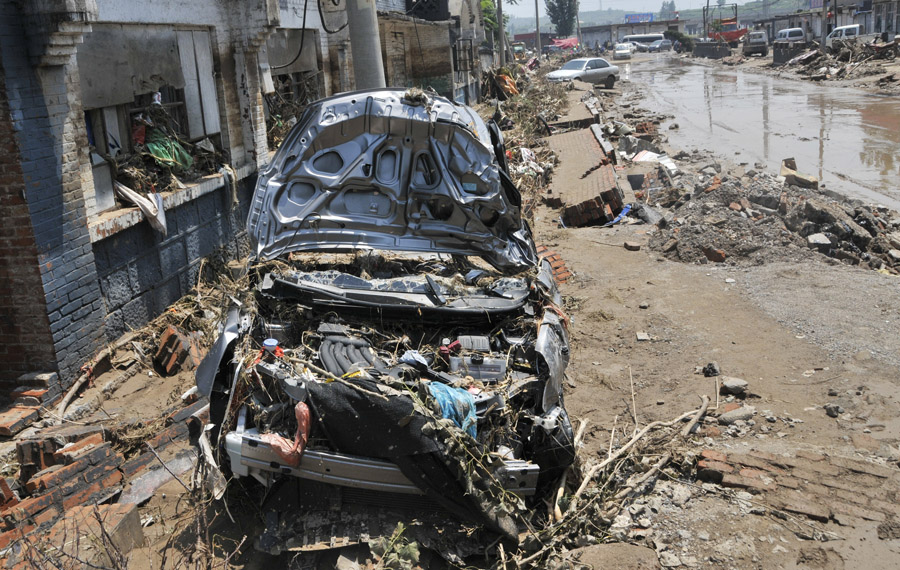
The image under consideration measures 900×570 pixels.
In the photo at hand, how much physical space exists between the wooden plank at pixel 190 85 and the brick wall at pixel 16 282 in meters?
3.48

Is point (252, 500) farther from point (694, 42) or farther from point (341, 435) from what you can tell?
point (694, 42)

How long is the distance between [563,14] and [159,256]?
8570 centimetres

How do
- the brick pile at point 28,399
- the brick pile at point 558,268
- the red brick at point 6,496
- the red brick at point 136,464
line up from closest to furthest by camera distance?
the red brick at point 6,496, the red brick at point 136,464, the brick pile at point 28,399, the brick pile at point 558,268

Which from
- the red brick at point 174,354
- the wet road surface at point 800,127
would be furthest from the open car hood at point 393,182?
the wet road surface at point 800,127

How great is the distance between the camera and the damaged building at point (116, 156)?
6078mm

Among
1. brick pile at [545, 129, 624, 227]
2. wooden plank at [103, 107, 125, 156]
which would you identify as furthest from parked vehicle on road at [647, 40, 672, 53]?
wooden plank at [103, 107, 125, 156]

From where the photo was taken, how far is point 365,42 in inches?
375

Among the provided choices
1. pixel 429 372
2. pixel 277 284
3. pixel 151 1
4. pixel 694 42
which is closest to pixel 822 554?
Result: pixel 429 372

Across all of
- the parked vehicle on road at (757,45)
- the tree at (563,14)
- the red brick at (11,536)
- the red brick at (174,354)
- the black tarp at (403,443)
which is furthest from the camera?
the tree at (563,14)

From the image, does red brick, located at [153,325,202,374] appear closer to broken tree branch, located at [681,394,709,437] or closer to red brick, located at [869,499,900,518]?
broken tree branch, located at [681,394,709,437]

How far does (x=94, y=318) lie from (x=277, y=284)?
2820 millimetres

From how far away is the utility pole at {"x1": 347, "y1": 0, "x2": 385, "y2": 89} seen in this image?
941cm

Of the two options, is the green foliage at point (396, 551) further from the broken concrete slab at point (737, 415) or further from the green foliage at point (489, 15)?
the green foliage at point (489, 15)

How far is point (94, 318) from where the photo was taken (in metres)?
6.77
